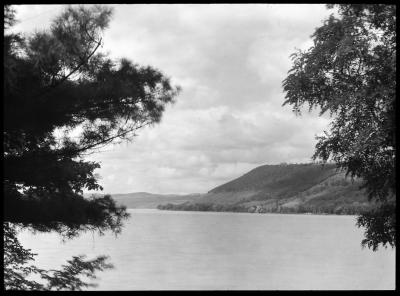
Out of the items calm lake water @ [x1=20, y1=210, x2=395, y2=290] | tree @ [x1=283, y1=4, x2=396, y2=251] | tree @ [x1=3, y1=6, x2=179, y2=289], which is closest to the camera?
tree @ [x1=3, y1=6, x2=179, y2=289]

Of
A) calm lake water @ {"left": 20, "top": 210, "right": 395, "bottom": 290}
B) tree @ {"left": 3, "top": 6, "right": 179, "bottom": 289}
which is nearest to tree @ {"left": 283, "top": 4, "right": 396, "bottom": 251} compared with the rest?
tree @ {"left": 3, "top": 6, "right": 179, "bottom": 289}

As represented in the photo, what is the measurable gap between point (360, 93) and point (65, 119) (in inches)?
231

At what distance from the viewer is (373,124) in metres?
10.9

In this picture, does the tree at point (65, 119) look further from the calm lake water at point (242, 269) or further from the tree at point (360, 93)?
the calm lake water at point (242, 269)

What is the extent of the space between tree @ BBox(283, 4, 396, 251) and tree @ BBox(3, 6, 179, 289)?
13.3 feet

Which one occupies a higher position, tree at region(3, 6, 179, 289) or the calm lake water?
tree at region(3, 6, 179, 289)

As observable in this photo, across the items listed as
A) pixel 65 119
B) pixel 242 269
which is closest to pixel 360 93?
pixel 65 119

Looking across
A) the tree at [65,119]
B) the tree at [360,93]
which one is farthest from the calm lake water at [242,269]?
the tree at [65,119]

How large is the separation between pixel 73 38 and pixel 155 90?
1.71 metres

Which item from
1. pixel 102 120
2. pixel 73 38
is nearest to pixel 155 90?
pixel 102 120

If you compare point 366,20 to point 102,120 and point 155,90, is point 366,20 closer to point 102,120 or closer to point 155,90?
point 155,90

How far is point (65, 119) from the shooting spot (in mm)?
8719

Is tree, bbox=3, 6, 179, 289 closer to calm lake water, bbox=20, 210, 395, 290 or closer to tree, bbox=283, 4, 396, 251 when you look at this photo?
tree, bbox=283, 4, 396, 251

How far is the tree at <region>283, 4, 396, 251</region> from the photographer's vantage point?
10.6 m
